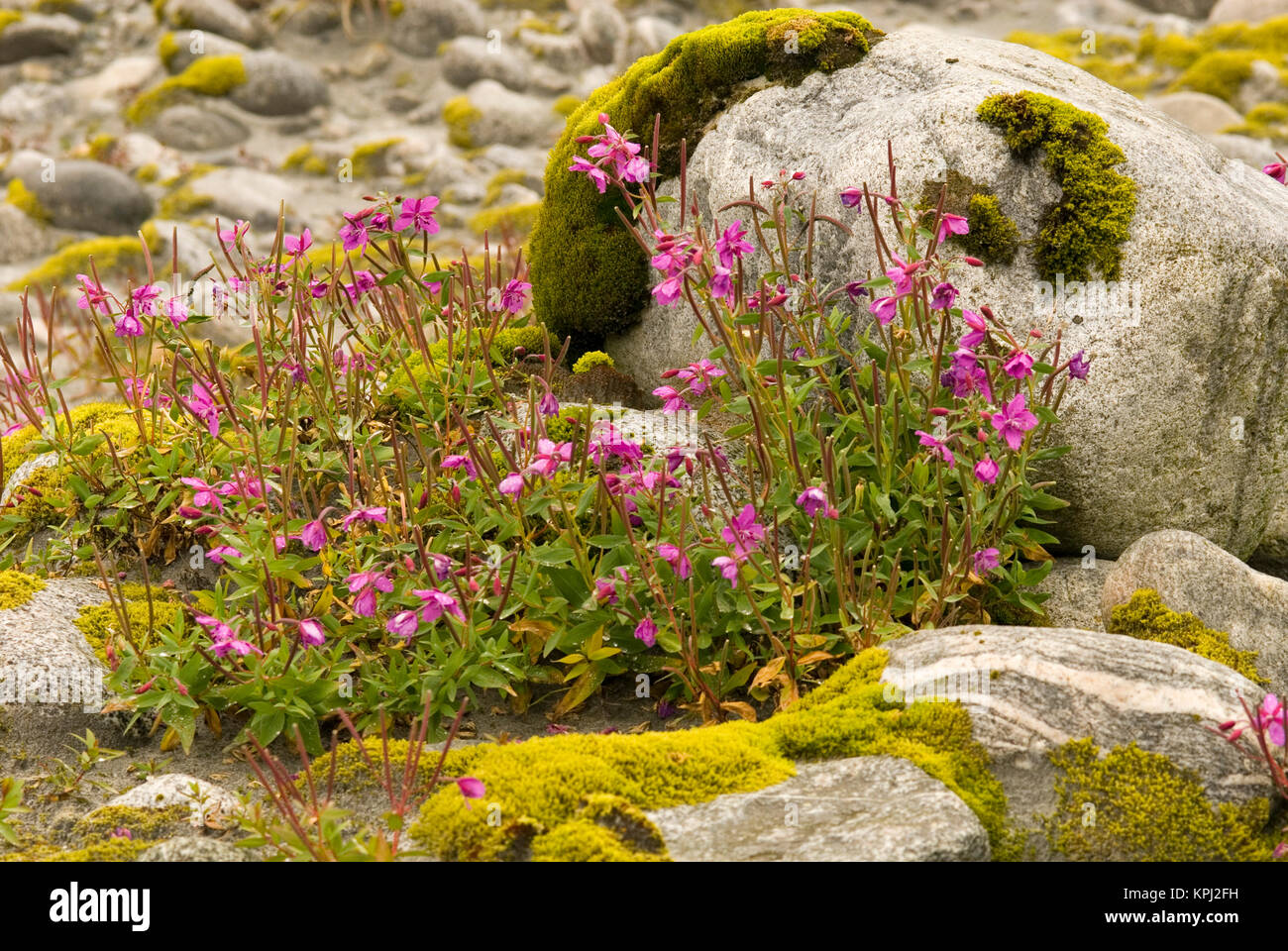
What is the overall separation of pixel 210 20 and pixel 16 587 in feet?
48.4

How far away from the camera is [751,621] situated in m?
4.45

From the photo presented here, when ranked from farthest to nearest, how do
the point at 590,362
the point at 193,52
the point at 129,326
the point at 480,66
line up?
the point at 480,66 → the point at 193,52 → the point at 590,362 → the point at 129,326

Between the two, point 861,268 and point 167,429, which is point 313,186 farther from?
point 861,268

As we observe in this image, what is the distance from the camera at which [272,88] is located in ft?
52.1

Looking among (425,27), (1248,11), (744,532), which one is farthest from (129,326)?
(1248,11)

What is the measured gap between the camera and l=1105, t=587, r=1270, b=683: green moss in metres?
4.32

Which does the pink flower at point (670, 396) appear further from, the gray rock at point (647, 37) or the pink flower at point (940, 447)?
the gray rock at point (647, 37)

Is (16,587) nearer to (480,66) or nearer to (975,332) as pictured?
(975,332)

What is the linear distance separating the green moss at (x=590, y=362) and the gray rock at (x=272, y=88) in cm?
1134

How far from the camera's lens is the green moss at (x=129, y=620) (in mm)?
4628

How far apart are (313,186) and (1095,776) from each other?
1295cm

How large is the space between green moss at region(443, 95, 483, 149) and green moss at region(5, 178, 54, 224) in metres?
4.97

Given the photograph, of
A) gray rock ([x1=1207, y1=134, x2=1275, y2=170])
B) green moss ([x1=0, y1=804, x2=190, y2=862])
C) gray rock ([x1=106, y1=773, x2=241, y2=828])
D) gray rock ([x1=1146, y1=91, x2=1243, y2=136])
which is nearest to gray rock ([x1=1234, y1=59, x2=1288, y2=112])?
gray rock ([x1=1146, y1=91, x2=1243, y2=136])

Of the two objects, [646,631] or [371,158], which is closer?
[646,631]
